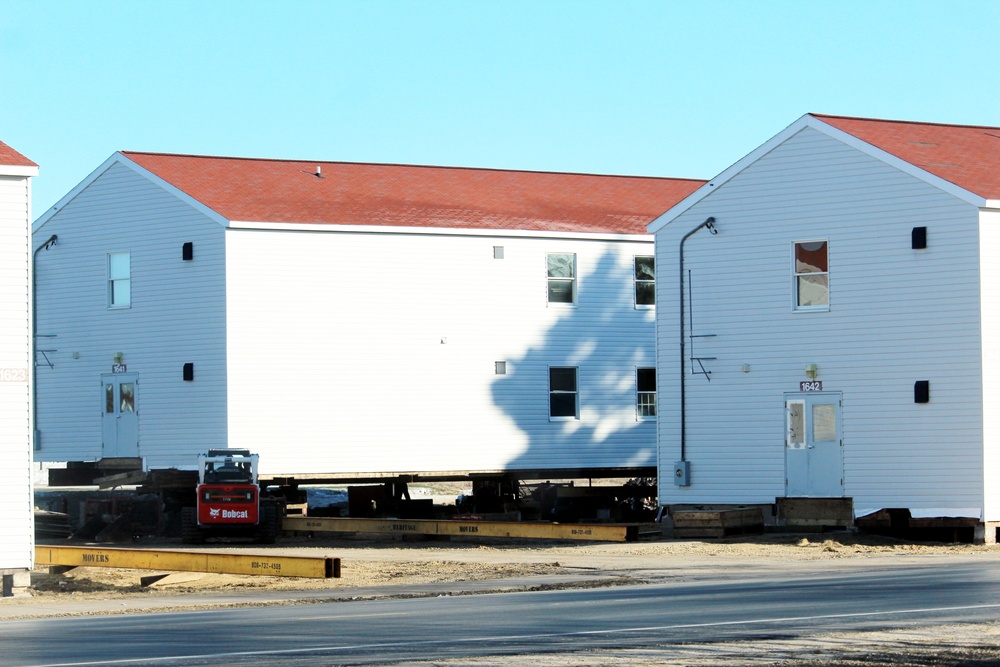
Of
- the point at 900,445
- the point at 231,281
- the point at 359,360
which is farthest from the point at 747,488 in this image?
the point at 231,281

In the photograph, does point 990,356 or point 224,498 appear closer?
point 990,356

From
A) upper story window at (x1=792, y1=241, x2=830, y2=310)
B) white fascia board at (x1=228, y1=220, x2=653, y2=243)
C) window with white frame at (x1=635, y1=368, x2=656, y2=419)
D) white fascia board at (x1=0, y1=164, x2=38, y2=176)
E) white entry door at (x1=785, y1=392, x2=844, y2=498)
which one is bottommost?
white entry door at (x1=785, y1=392, x2=844, y2=498)

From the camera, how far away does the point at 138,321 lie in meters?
36.8

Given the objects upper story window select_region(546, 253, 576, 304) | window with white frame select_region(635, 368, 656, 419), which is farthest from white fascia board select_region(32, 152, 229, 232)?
window with white frame select_region(635, 368, 656, 419)

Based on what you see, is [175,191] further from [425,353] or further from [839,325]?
[839,325]

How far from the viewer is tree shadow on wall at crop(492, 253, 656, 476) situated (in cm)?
3866

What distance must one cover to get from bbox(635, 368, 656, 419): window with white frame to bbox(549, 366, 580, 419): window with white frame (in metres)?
1.75

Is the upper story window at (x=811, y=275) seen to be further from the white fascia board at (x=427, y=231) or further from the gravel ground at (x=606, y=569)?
the white fascia board at (x=427, y=231)

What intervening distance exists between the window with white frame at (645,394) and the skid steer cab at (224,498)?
39.5ft

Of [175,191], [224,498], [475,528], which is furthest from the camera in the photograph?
[175,191]

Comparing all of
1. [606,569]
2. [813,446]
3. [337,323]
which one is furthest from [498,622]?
[337,323]

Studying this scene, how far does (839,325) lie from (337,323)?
11.8m

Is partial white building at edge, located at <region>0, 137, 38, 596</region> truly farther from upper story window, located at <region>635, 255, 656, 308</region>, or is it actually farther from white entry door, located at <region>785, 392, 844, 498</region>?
upper story window, located at <region>635, 255, 656, 308</region>

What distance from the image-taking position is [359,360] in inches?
1433
